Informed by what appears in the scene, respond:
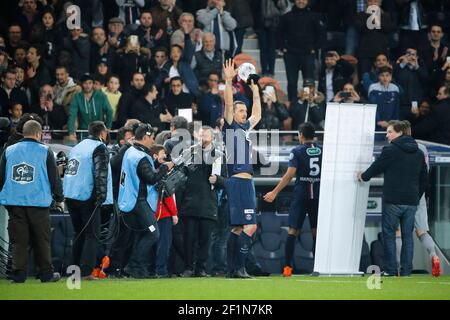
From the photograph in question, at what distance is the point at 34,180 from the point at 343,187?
4.33 metres

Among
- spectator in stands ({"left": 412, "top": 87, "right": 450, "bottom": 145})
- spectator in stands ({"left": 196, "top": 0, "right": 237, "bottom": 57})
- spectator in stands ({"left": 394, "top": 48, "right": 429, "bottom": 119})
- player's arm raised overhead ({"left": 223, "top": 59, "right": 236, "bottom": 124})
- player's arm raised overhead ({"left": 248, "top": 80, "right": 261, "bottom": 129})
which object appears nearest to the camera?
player's arm raised overhead ({"left": 223, "top": 59, "right": 236, "bottom": 124})

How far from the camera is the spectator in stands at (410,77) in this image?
23.8m

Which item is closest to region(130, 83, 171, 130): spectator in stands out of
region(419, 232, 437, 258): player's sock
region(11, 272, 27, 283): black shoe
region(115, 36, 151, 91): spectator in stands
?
region(115, 36, 151, 91): spectator in stands

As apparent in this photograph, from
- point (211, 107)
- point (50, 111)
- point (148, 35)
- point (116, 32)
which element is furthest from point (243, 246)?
point (116, 32)

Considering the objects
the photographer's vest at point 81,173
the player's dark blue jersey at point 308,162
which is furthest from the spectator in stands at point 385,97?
the photographer's vest at point 81,173

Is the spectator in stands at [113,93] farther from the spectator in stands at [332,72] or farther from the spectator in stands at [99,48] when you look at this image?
the spectator in stands at [332,72]

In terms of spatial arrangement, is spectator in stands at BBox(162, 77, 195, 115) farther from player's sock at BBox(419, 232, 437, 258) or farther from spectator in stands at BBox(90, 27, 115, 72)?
player's sock at BBox(419, 232, 437, 258)

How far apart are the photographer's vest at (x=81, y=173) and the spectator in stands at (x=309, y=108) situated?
714 cm

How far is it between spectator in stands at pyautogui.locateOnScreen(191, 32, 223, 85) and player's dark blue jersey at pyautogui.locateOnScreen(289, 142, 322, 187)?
213 inches

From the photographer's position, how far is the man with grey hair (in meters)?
15.2

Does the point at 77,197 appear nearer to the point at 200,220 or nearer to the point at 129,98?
the point at 200,220

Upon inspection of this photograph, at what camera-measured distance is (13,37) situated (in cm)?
2348

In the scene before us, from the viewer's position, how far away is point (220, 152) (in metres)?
16.9

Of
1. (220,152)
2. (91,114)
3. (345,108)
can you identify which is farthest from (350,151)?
(91,114)
